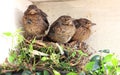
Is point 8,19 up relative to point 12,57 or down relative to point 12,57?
up

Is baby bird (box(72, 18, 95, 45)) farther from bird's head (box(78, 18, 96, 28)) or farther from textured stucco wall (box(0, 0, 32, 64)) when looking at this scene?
textured stucco wall (box(0, 0, 32, 64))

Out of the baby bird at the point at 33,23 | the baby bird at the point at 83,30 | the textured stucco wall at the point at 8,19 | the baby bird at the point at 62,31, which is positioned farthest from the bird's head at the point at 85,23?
the textured stucco wall at the point at 8,19

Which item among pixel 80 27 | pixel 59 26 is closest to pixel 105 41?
pixel 80 27

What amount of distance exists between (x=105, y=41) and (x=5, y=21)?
2.04 feet

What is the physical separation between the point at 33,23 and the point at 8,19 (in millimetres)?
150

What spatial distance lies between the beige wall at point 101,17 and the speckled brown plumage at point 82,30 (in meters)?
0.08

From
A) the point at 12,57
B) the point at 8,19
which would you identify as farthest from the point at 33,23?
the point at 12,57

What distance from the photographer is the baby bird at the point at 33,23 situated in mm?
1698

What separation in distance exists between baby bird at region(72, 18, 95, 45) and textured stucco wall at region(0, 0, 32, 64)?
0.34 metres

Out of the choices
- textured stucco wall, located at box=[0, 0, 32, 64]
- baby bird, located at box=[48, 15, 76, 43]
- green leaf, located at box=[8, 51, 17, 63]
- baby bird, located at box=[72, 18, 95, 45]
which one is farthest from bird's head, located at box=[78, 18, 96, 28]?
green leaf, located at box=[8, 51, 17, 63]

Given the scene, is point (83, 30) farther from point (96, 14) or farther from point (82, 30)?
point (96, 14)

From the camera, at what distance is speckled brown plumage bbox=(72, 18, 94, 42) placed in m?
1.81

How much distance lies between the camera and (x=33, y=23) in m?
1.70

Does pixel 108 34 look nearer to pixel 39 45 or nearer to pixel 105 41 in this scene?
pixel 105 41
